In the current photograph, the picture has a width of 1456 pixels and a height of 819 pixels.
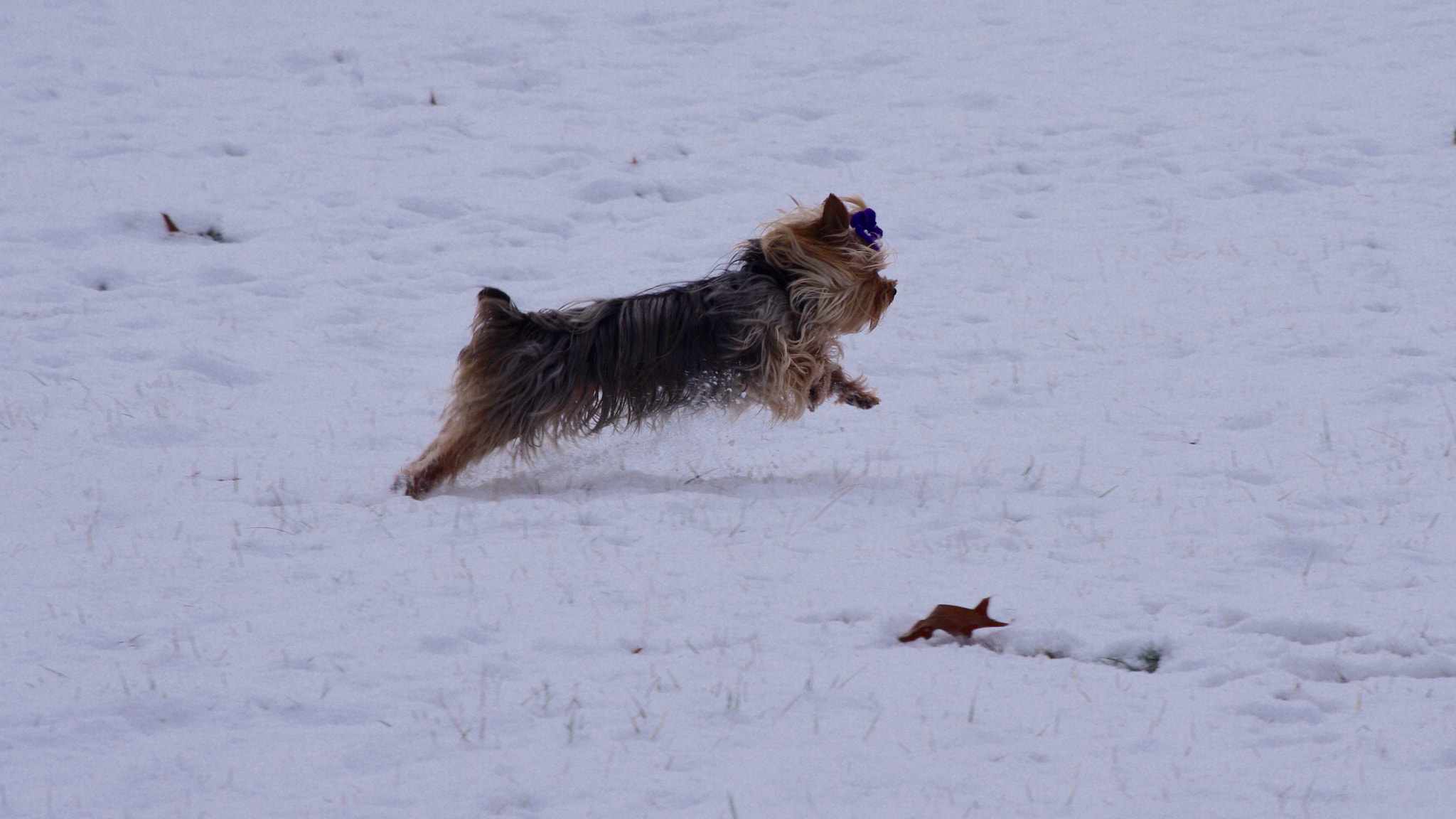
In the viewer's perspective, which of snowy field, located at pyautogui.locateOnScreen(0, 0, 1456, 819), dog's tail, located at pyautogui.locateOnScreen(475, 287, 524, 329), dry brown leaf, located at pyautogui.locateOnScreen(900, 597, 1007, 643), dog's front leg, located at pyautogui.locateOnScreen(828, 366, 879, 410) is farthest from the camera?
dog's front leg, located at pyautogui.locateOnScreen(828, 366, 879, 410)

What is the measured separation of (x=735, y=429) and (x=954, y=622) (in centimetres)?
276

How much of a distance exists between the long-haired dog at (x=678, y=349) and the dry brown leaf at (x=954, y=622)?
82.4 inches

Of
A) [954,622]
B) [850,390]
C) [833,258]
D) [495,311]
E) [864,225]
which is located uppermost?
[864,225]

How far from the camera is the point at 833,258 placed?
5.95 m

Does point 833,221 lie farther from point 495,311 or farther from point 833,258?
point 495,311

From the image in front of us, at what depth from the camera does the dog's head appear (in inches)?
233

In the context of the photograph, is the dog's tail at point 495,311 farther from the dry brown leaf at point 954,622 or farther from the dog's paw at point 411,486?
the dry brown leaf at point 954,622

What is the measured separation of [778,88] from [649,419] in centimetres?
759

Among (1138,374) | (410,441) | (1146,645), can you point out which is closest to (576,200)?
(410,441)

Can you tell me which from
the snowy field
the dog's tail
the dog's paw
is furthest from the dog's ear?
the dog's paw

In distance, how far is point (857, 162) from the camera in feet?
36.2

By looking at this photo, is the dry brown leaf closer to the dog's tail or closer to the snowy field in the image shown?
the snowy field

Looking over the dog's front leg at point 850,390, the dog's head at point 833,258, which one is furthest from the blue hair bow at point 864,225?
the dog's front leg at point 850,390

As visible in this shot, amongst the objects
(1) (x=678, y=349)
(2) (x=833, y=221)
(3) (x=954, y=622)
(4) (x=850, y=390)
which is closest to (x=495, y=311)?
(1) (x=678, y=349)
